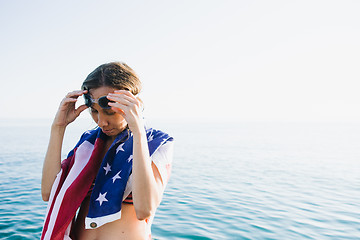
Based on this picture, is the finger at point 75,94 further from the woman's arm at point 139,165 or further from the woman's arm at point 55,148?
the woman's arm at point 139,165

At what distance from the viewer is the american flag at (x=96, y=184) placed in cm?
194

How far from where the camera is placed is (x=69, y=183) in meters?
2.10

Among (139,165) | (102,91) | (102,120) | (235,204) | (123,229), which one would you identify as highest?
(102,91)

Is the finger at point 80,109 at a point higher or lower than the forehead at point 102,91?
lower

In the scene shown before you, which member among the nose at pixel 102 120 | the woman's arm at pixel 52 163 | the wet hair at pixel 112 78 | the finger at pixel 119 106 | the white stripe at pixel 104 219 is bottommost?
the white stripe at pixel 104 219

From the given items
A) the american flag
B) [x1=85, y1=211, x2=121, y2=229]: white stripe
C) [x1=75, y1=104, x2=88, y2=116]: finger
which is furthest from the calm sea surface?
[x1=85, y1=211, x2=121, y2=229]: white stripe

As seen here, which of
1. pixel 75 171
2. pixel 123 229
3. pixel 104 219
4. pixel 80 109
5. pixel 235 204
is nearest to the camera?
pixel 104 219

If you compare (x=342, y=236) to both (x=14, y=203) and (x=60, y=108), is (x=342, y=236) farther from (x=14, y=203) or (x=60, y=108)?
(x=14, y=203)

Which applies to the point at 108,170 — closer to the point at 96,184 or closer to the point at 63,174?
the point at 96,184

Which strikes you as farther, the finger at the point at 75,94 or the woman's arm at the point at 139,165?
the finger at the point at 75,94

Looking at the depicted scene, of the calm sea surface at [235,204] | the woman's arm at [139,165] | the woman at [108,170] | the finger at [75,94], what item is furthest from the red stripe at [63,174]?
the woman's arm at [139,165]

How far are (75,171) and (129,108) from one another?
2.47 feet

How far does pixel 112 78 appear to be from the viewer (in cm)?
206

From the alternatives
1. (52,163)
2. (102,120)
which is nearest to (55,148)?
(52,163)
